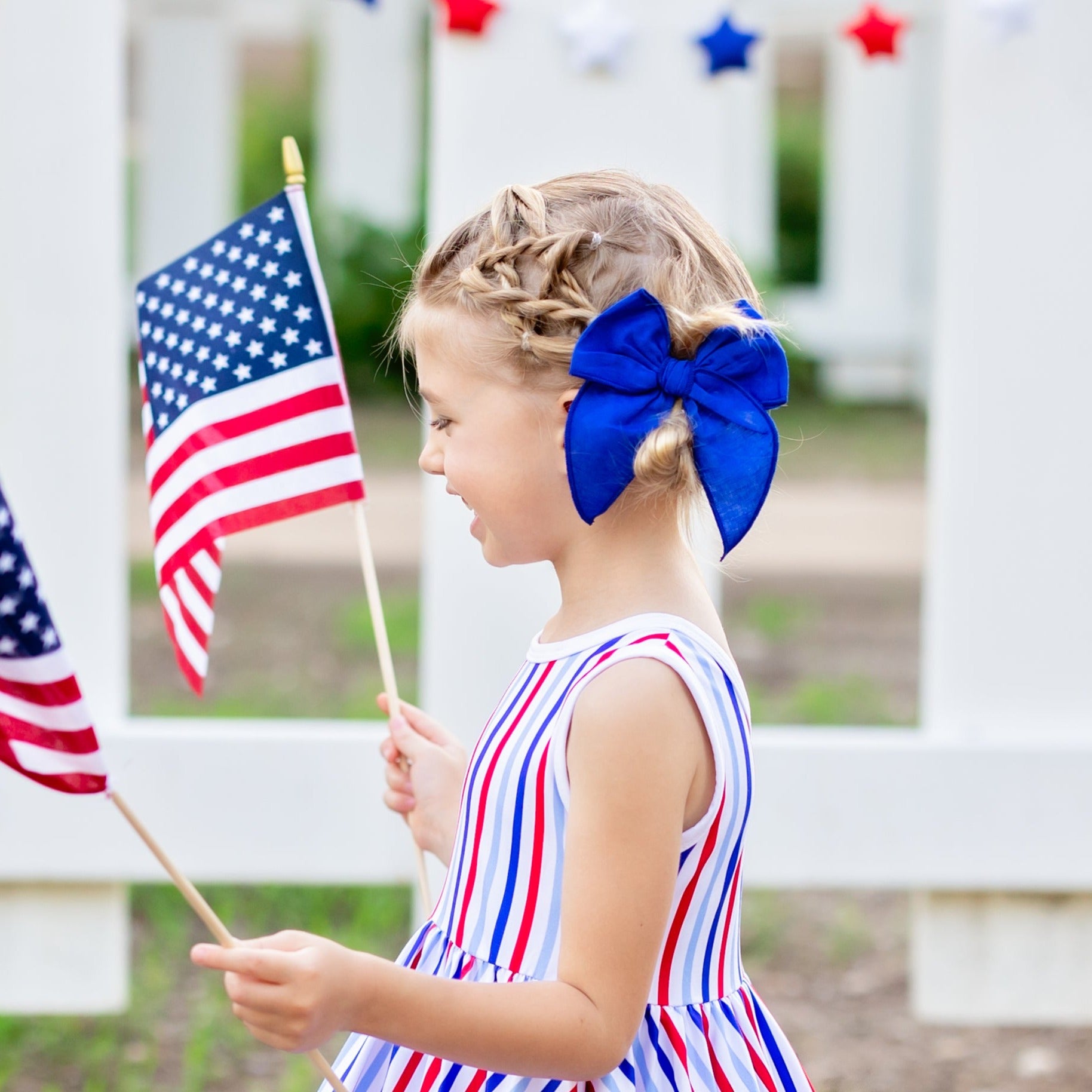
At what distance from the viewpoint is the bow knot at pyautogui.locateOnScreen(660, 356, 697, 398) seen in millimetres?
1222

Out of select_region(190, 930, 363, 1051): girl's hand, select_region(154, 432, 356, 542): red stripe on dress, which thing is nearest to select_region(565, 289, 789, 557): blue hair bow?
select_region(190, 930, 363, 1051): girl's hand

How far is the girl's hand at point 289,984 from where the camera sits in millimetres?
1078

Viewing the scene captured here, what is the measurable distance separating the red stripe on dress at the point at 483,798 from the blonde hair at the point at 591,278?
21cm

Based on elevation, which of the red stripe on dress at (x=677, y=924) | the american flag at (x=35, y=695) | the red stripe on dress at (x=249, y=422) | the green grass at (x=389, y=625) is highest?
the red stripe on dress at (x=249, y=422)

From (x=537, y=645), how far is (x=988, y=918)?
1.35 metres

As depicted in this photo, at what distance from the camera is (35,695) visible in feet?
3.81

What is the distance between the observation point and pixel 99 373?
2.28 m

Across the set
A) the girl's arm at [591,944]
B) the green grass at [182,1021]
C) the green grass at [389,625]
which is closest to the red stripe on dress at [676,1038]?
the girl's arm at [591,944]

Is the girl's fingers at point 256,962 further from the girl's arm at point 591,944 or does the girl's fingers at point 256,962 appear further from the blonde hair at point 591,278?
the blonde hair at point 591,278

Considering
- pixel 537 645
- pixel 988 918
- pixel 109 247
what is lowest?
pixel 988 918

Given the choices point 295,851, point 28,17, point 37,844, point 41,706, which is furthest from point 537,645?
point 28,17

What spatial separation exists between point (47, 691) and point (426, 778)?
549 millimetres

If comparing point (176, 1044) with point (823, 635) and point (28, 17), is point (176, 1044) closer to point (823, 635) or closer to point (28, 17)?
point (28, 17)

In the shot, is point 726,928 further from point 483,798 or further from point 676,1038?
point 483,798
